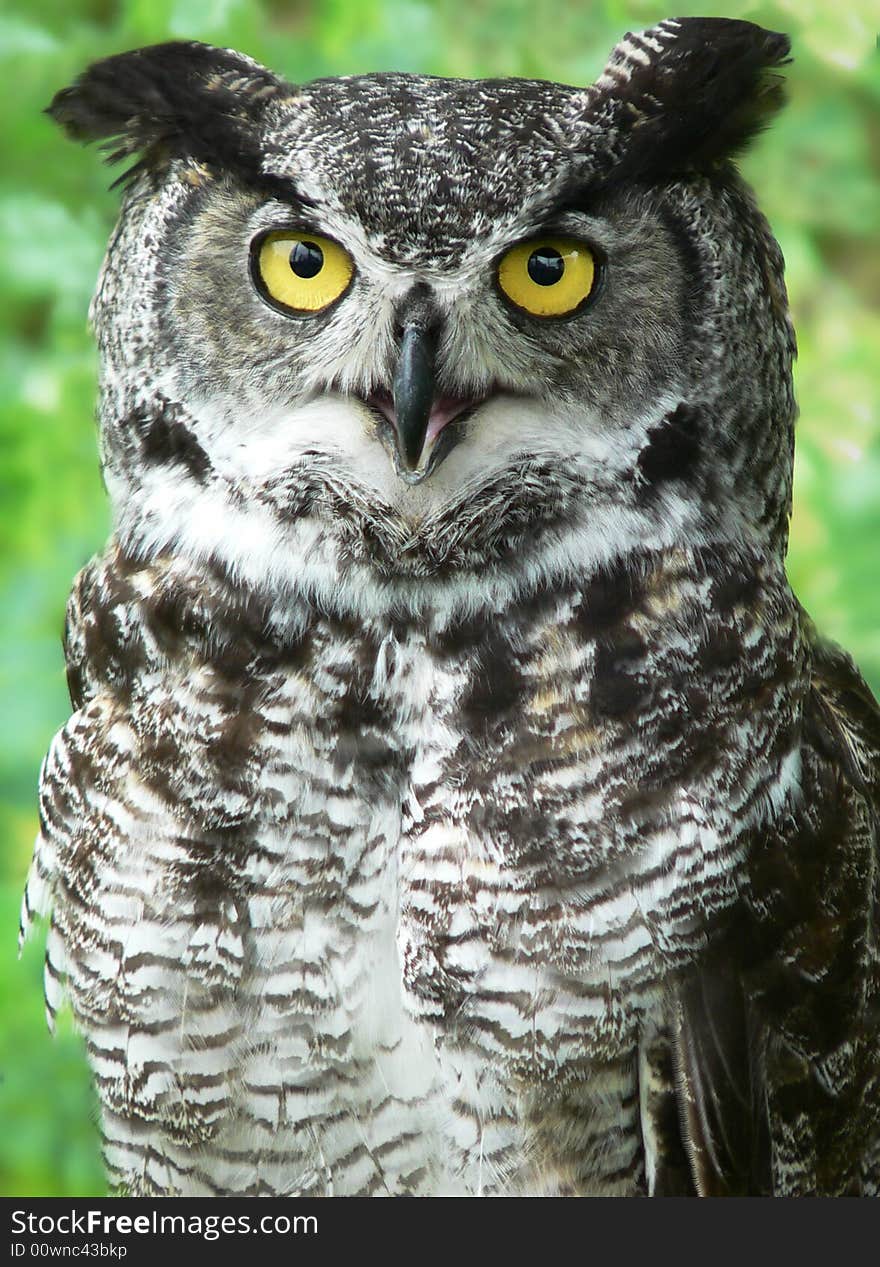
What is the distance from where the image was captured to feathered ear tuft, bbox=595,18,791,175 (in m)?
1.29

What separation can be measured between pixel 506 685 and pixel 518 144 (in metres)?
0.48

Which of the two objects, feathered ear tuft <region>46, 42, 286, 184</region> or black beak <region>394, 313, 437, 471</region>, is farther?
feathered ear tuft <region>46, 42, 286, 184</region>

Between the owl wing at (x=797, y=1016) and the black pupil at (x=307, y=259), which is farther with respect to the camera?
the owl wing at (x=797, y=1016)

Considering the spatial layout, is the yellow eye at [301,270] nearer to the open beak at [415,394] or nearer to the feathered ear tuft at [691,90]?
the open beak at [415,394]

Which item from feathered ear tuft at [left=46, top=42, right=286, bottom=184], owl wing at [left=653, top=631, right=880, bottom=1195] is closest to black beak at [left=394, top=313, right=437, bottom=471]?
feathered ear tuft at [left=46, top=42, right=286, bottom=184]

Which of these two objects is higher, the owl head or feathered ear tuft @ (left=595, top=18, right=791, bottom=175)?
feathered ear tuft @ (left=595, top=18, right=791, bottom=175)

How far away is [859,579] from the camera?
180cm

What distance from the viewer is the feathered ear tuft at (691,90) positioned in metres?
1.29

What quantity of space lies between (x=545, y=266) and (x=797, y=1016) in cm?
81

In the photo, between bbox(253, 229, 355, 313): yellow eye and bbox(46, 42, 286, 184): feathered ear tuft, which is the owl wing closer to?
bbox(253, 229, 355, 313): yellow eye

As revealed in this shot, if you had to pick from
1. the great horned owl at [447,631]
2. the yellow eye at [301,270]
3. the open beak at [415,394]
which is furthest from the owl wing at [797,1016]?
the yellow eye at [301,270]

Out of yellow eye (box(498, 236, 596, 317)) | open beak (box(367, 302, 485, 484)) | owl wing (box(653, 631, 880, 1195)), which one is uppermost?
yellow eye (box(498, 236, 596, 317))

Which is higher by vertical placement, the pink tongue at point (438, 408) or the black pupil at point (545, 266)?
the black pupil at point (545, 266)

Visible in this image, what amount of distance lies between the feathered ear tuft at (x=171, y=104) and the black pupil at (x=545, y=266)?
0.26 metres
